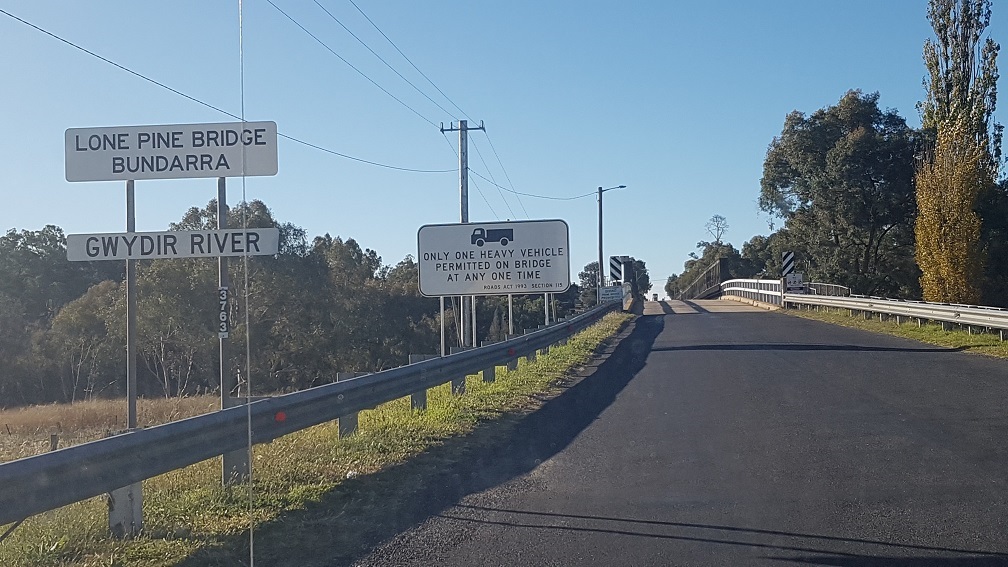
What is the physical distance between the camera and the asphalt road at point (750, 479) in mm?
5898

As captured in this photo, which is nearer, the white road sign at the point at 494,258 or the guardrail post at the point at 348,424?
the guardrail post at the point at 348,424

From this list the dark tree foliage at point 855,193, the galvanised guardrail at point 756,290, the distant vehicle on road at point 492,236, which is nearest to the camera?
the distant vehicle on road at point 492,236

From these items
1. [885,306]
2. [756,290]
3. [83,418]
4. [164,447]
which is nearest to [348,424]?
[164,447]

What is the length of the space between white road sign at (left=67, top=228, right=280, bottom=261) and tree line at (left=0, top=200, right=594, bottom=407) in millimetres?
5276

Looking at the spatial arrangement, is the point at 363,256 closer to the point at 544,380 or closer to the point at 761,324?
the point at 761,324

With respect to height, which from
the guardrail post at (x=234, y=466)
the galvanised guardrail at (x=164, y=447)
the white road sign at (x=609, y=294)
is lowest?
the guardrail post at (x=234, y=466)

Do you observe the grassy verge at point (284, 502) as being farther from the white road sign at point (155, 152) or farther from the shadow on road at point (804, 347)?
the shadow on road at point (804, 347)

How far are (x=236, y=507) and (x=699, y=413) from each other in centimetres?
578

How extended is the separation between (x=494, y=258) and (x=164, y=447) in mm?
14287

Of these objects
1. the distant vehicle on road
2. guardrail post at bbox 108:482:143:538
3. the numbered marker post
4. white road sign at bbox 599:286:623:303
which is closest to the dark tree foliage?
white road sign at bbox 599:286:623:303

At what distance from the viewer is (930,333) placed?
21906 mm

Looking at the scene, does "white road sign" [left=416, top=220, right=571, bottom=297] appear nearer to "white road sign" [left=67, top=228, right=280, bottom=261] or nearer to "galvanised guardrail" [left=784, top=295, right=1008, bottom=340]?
"galvanised guardrail" [left=784, top=295, right=1008, bottom=340]

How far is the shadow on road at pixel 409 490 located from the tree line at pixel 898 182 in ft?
86.0

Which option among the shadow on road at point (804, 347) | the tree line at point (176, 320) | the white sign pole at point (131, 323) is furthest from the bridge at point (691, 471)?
the tree line at point (176, 320)
